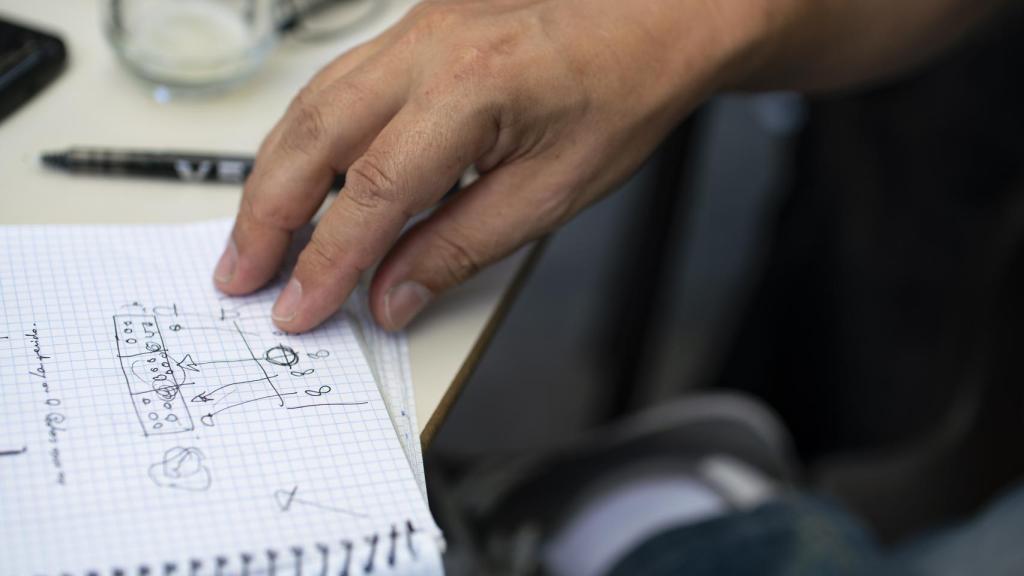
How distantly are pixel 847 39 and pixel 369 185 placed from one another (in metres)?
0.42

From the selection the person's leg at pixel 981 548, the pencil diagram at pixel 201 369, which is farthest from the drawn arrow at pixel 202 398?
the person's leg at pixel 981 548

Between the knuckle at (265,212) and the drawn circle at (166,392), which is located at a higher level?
the knuckle at (265,212)

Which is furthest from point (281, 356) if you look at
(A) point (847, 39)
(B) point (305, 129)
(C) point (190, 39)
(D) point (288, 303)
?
(A) point (847, 39)

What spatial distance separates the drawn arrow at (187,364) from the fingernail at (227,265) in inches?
2.6

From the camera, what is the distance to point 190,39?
29.6 inches

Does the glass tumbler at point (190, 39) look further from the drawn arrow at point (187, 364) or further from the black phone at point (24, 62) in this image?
the drawn arrow at point (187, 364)

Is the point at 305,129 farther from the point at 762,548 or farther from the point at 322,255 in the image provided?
the point at 762,548

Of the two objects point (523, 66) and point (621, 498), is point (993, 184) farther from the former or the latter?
point (523, 66)

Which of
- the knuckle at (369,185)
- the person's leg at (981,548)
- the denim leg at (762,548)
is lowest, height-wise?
the person's leg at (981,548)

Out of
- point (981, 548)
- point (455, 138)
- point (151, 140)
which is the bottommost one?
point (981, 548)

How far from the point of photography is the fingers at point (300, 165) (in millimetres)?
550

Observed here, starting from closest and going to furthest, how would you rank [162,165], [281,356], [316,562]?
1. [316,562]
2. [281,356]
3. [162,165]

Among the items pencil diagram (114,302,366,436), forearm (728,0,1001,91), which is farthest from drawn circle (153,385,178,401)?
forearm (728,0,1001,91)

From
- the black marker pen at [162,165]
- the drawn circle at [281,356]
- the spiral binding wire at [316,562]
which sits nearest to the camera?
the spiral binding wire at [316,562]
